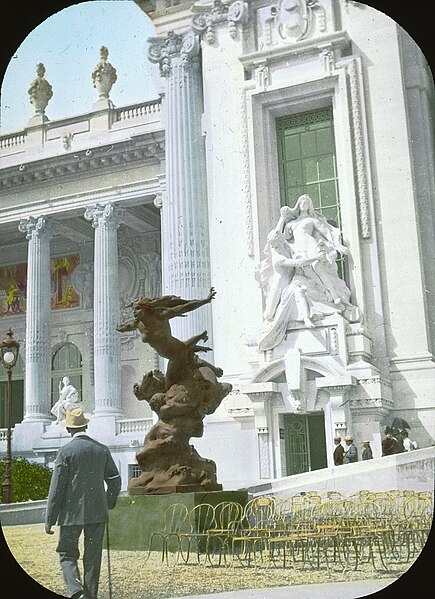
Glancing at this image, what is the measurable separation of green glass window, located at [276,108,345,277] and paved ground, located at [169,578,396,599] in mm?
4921

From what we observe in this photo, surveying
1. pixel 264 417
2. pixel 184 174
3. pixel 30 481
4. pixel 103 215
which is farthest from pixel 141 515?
pixel 103 215

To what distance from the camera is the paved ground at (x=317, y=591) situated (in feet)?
25.8

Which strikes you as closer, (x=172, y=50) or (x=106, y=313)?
(x=172, y=50)

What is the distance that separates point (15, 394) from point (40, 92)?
13.5 feet

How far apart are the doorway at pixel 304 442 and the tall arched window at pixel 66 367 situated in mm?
2772

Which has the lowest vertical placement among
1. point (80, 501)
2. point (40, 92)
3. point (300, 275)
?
point (80, 501)

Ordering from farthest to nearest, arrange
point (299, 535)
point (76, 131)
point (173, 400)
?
point (76, 131) → point (173, 400) → point (299, 535)

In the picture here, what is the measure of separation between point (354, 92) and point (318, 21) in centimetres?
103

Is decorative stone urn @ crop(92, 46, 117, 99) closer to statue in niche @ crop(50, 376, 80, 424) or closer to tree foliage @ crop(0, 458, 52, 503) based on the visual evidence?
statue in niche @ crop(50, 376, 80, 424)

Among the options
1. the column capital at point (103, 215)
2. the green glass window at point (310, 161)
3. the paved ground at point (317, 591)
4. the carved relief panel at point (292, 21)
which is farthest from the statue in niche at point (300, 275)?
the column capital at point (103, 215)

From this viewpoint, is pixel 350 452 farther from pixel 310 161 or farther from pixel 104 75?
pixel 104 75

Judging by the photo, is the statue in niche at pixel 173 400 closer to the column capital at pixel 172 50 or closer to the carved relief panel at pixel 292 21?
the column capital at pixel 172 50

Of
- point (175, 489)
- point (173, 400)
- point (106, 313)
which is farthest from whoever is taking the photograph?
point (106, 313)

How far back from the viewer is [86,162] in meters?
12.8
